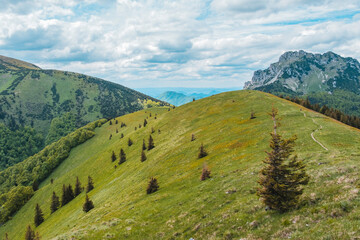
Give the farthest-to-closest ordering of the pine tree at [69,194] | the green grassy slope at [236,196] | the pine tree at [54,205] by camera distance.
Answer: the pine tree at [69,194]
the pine tree at [54,205]
the green grassy slope at [236,196]

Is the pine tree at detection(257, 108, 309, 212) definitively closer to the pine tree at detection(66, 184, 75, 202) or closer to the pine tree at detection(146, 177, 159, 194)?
the pine tree at detection(146, 177, 159, 194)

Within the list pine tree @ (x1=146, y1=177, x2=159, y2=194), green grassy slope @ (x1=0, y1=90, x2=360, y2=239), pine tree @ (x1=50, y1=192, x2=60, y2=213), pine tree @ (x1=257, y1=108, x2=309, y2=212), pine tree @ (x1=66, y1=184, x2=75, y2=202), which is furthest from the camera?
pine tree @ (x1=66, y1=184, x2=75, y2=202)

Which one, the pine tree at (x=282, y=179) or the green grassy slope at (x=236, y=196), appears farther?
the pine tree at (x=282, y=179)

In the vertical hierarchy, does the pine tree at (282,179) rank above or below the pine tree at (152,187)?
above

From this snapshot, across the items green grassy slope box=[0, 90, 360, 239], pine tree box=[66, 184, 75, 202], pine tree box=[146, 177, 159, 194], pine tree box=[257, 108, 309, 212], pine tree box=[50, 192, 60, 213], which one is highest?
pine tree box=[257, 108, 309, 212]

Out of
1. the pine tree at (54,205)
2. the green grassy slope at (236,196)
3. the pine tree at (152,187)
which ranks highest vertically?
the green grassy slope at (236,196)

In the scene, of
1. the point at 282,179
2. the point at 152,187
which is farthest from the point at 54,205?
the point at 282,179

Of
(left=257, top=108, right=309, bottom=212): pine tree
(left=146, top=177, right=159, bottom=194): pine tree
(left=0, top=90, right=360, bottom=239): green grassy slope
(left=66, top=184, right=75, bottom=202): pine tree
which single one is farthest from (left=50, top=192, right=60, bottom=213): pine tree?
(left=257, top=108, right=309, bottom=212): pine tree

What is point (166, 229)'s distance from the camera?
2345 cm

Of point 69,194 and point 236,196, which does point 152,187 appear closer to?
point 236,196

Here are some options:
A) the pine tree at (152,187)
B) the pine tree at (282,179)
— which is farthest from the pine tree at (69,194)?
the pine tree at (282,179)

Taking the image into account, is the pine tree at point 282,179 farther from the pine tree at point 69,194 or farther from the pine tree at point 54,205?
the pine tree at point 54,205

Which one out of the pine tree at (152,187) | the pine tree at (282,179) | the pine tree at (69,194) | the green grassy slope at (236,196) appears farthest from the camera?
the pine tree at (69,194)

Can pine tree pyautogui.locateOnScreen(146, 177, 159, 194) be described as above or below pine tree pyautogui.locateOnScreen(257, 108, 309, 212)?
below
